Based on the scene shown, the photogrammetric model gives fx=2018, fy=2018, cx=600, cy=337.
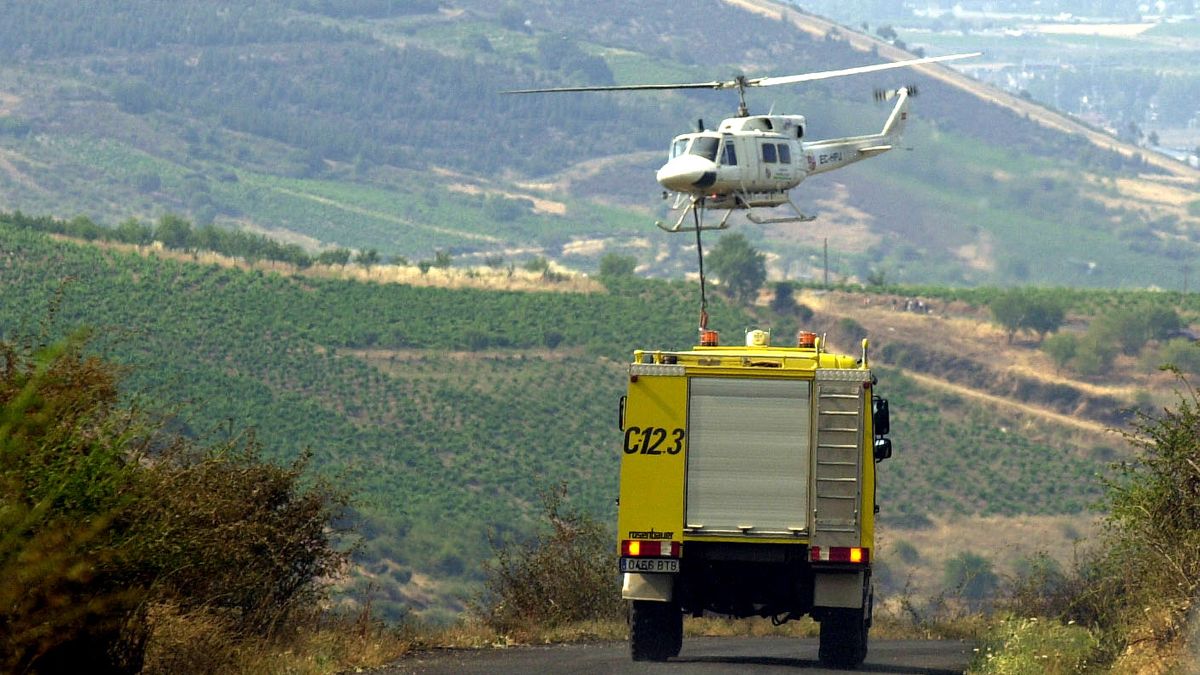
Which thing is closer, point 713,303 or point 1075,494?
point 1075,494

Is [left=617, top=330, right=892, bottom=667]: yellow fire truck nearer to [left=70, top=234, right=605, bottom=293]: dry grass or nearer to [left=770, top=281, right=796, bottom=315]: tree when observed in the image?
[left=70, top=234, right=605, bottom=293]: dry grass

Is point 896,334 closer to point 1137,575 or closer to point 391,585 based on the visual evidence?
point 391,585

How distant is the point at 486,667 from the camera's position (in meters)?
19.3

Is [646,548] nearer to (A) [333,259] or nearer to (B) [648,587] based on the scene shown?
(B) [648,587]

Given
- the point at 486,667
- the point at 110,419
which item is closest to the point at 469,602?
the point at 486,667

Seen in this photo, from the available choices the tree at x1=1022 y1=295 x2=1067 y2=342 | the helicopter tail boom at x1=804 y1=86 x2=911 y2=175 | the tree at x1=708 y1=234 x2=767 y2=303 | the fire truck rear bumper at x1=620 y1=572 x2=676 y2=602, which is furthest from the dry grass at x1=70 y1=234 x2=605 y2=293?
the fire truck rear bumper at x1=620 y1=572 x2=676 y2=602

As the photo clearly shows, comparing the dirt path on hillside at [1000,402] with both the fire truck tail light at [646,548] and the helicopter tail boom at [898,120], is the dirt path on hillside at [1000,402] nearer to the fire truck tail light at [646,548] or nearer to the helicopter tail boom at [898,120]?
the helicopter tail boom at [898,120]

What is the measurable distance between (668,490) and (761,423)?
1108 mm

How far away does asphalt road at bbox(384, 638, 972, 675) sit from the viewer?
62.5 feet

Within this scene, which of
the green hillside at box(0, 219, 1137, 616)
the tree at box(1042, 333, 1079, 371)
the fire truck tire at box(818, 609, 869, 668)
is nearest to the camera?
the fire truck tire at box(818, 609, 869, 668)

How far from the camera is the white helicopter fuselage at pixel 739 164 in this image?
38.3m

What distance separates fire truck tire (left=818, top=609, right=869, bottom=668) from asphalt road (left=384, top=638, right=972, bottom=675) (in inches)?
7.1

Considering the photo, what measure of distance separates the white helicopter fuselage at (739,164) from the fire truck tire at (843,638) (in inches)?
716

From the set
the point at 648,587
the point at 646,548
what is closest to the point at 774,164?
the point at 648,587
